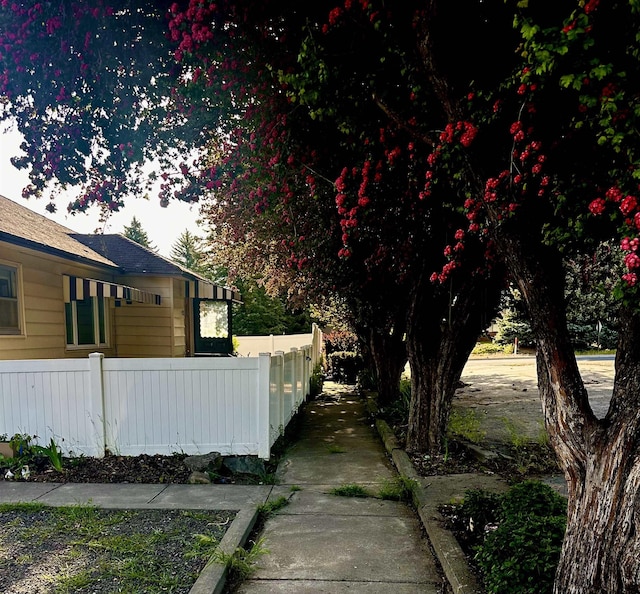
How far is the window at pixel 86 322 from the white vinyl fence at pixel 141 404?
2969 mm

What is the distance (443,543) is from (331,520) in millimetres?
1002

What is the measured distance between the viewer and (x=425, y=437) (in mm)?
5676

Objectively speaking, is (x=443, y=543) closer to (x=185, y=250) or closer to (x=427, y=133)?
(x=427, y=133)

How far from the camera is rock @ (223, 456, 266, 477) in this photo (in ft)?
16.2

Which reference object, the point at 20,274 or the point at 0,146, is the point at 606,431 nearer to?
the point at 0,146

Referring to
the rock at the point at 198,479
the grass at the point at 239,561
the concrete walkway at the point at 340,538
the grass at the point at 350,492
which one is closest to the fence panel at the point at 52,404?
the rock at the point at 198,479

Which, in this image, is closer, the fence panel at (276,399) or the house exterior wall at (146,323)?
the fence panel at (276,399)

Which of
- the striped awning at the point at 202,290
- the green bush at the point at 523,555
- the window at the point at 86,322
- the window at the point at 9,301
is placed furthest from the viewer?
the striped awning at the point at 202,290

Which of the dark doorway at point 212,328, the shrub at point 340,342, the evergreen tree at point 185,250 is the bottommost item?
the shrub at point 340,342

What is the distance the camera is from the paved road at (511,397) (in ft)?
23.1

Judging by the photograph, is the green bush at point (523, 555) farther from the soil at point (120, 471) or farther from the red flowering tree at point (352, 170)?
the soil at point (120, 471)

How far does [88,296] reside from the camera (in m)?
7.76

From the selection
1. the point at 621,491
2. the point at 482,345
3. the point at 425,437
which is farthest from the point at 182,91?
the point at 482,345

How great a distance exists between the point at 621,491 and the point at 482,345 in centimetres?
2808
